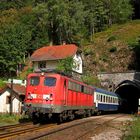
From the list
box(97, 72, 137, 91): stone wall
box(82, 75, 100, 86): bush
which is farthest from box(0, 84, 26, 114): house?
box(97, 72, 137, 91): stone wall

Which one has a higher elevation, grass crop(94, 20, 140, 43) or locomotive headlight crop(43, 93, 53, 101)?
grass crop(94, 20, 140, 43)

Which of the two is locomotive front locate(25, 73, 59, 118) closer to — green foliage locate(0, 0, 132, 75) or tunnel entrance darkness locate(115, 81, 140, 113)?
tunnel entrance darkness locate(115, 81, 140, 113)

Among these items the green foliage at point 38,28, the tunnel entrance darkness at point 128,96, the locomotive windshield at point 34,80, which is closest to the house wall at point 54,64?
the green foliage at point 38,28

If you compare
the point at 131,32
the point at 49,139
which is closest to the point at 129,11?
the point at 131,32

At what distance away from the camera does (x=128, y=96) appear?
263 feet

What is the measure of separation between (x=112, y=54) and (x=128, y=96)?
853 cm

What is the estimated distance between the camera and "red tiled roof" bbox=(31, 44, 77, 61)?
7325 cm

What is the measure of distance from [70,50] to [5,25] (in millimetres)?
15456

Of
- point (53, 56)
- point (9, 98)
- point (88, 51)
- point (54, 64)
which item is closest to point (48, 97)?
point (9, 98)

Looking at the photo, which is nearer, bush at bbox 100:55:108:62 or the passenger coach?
the passenger coach

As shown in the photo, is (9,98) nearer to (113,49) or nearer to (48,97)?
(48,97)

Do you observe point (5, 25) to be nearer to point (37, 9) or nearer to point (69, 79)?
point (37, 9)

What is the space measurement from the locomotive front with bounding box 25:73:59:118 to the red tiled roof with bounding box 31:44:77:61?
4441 cm

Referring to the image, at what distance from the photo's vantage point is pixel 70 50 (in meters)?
73.8
